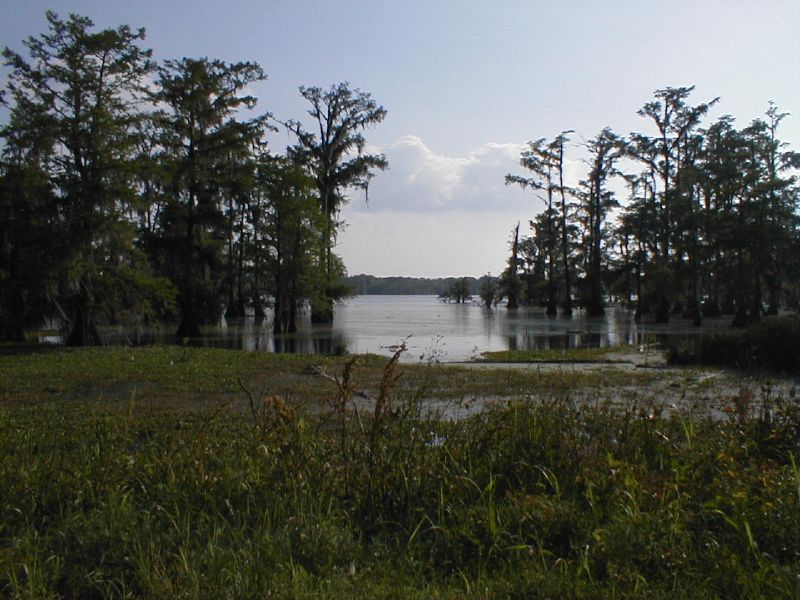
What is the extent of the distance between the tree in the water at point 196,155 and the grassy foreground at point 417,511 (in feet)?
86.4

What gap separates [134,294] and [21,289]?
10.2 feet

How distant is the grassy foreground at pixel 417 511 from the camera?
3533mm

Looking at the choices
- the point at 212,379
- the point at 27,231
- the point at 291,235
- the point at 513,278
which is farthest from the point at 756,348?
the point at 513,278

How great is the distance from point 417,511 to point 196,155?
29.4 metres

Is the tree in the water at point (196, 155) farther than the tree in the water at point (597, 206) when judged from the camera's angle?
No

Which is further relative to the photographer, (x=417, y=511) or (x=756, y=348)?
(x=756, y=348)

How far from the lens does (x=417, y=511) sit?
449 cm

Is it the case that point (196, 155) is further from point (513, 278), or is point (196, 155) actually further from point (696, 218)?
point (513, 278)

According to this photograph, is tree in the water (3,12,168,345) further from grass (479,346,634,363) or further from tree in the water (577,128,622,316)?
tree in the water (577,128,622,316)

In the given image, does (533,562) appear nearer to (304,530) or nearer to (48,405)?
(304,530)

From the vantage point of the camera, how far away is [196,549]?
12.7ft

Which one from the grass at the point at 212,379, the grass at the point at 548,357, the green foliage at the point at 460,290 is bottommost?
the grass at the point at 548,357

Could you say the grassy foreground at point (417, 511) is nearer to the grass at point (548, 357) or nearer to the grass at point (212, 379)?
the grass at point (212, 379)

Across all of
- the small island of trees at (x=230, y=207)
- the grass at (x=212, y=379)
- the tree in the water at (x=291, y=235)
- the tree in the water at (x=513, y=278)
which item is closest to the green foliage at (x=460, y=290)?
the tree in the water at (x=513, y=278)
